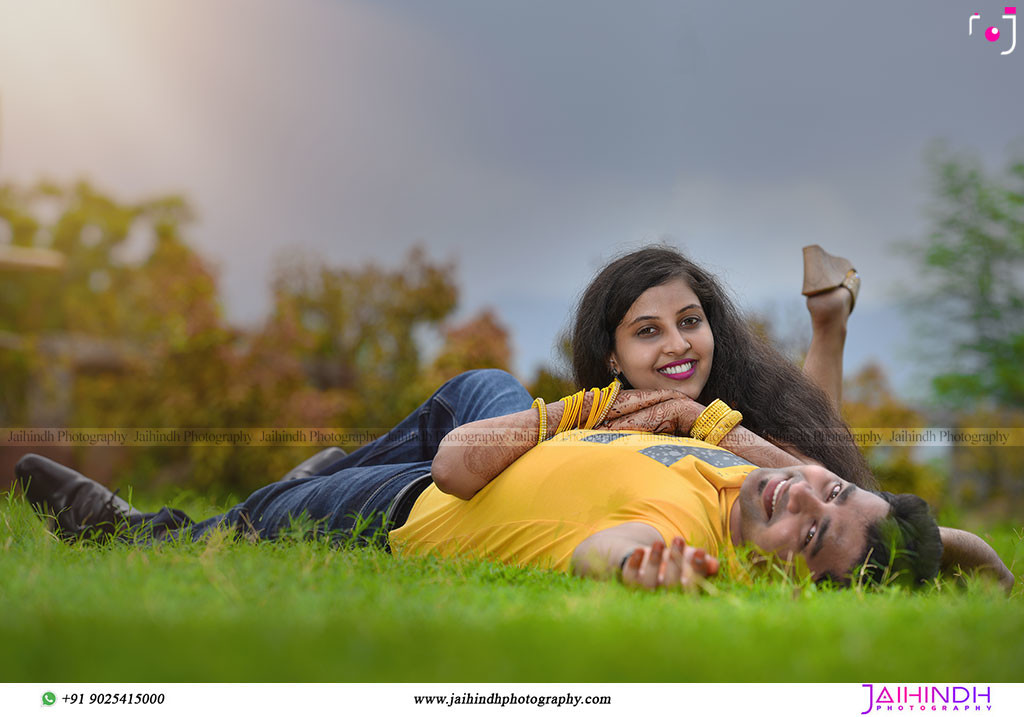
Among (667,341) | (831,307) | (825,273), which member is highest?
(825,273)

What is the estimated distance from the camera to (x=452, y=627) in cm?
162

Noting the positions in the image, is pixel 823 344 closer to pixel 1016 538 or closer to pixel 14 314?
pixel 1016 538

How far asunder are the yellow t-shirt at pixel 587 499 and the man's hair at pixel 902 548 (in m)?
0.39

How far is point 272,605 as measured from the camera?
180 cm

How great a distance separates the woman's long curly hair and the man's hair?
92 cm

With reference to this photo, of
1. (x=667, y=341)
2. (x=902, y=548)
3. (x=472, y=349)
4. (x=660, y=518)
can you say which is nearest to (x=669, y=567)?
(x=660, y=518)

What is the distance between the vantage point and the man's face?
7.68 feet

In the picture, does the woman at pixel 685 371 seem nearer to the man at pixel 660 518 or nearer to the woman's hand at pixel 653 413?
the woman's hand at pixel 653 413

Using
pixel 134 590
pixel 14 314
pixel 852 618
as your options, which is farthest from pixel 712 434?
pixel 14 314

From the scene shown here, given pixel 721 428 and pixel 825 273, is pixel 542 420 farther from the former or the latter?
pixel 825 273

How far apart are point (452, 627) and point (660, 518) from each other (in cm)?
89

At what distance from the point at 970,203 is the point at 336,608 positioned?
13393 mm

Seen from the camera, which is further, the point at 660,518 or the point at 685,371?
the point at 685,371
